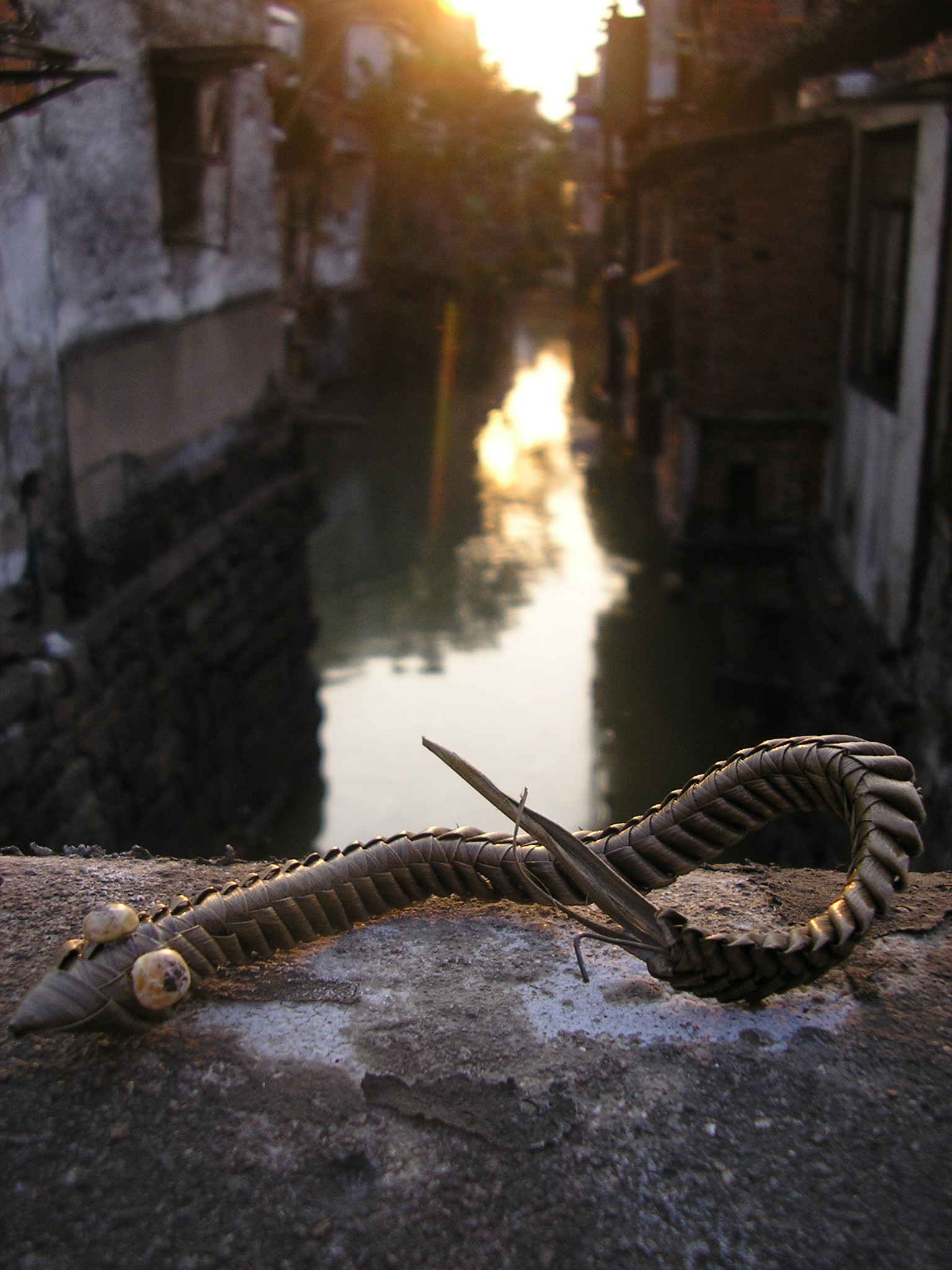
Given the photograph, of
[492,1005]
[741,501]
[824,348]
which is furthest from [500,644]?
[492,1005]

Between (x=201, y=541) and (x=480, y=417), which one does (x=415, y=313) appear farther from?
(x=201, y=541)

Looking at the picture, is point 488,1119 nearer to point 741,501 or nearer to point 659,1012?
point 659,1012

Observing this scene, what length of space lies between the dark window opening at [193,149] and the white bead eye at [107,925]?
5.37m

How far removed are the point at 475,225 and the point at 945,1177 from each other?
85.1ft

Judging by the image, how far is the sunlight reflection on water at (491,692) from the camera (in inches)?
323

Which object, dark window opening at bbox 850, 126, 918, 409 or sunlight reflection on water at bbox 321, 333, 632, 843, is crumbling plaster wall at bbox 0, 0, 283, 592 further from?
dark window opening at bbox 850, 126, 918, 409

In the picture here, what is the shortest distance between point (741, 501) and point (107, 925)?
32.0 feet

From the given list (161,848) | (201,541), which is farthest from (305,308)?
(161,848)

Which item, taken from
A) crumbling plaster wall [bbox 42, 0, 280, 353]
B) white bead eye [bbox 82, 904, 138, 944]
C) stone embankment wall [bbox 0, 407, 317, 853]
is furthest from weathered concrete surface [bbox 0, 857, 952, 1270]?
crumbling plaster wall [bbox 42, 0, 280, 353]

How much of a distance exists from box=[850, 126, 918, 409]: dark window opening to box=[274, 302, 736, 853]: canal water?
312 centimetres

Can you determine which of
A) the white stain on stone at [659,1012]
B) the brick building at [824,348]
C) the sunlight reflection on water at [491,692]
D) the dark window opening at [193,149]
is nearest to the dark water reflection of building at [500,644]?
the sunlight reflection on water at [491,692]

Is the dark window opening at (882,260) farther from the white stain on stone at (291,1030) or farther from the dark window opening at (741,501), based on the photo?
the white stain on stone at (291,1030)

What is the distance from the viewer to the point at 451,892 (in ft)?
6.58

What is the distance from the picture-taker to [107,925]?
1.62 m
